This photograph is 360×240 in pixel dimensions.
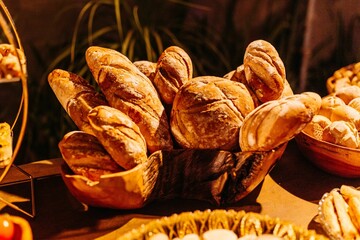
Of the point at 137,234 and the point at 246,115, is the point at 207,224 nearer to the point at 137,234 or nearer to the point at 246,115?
the point at 137,234

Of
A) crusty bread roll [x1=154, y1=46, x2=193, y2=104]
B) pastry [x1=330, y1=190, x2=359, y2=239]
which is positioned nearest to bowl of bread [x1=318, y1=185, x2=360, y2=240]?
pastry [x1=330, y1=190, x2=359, y2=239]

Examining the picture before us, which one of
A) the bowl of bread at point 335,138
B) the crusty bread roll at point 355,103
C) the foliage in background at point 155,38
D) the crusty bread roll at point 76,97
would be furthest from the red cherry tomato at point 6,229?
the foliage in background at point 155,38

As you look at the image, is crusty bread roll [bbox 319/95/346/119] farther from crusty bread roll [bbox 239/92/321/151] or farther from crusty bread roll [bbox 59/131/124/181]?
crusty bread roll [bbox 59/131/124/181]

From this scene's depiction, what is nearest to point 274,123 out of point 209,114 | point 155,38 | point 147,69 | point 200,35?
point 209,114

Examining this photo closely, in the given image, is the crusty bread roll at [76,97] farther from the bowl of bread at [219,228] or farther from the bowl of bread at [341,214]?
the bowl of bread at [341,214]

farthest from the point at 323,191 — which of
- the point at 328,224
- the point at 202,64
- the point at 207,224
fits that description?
the point at 202,64

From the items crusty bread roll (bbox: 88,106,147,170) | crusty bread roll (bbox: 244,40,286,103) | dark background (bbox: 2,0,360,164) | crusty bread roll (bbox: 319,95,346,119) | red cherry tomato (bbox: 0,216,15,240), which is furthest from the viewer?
dark background (bbox: 2,0,360,164)

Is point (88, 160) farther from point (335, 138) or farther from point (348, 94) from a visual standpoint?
point (348, 94)
